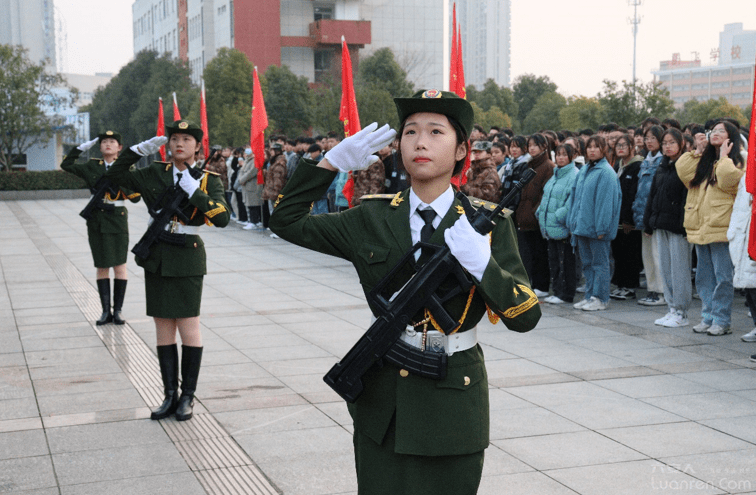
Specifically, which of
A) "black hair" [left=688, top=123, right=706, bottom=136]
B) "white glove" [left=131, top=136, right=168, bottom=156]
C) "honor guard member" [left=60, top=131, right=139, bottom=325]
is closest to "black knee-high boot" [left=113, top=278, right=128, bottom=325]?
"honor guard member" [left=60, top=131, right=139, bottom=325]

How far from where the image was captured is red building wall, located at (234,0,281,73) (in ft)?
202

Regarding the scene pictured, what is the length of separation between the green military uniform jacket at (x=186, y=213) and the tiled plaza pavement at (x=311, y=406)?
1041mm

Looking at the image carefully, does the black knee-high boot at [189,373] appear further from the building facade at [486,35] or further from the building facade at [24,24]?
the building facade at [486,35]

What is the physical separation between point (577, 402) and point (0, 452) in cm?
381

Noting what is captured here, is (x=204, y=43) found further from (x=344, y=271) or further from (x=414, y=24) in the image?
(x=344, y=271)

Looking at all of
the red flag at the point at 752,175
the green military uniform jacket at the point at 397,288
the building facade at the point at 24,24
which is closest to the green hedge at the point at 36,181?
the red flag at the point at 752,175

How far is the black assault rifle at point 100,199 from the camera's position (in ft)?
30.7

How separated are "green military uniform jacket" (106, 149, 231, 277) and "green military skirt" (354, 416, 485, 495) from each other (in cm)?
320

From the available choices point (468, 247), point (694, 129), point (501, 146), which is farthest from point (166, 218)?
point (501, 146)

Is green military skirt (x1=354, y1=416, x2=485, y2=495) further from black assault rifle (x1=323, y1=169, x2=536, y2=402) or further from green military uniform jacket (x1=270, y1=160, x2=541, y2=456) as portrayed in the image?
black assault rifle (x1=323, y1=169, x2=536, y2=402)

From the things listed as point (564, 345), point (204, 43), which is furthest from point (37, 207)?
point (204, 43)

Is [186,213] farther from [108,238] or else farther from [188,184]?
[108,238]

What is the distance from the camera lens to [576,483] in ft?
15.4

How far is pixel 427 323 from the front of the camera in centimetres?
289
